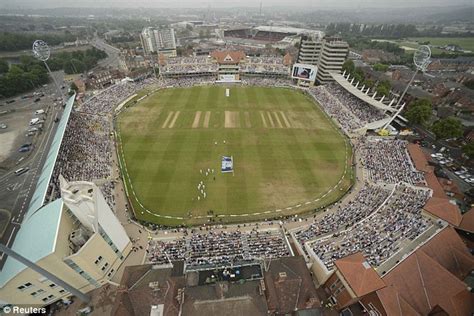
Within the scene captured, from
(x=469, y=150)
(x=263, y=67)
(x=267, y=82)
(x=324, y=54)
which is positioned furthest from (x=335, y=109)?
(x=263, y=67)

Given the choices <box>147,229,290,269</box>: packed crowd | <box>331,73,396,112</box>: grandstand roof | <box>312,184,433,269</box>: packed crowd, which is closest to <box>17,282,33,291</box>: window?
<box>147,229,290,269</box>: packed crowd

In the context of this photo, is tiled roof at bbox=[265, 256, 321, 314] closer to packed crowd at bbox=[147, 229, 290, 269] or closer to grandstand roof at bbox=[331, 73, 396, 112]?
packed crowd at bbox=[147, 229, 290, 269]

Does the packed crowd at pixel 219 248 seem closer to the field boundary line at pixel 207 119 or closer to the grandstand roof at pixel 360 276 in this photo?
the grandstand roof at pixel 360 276

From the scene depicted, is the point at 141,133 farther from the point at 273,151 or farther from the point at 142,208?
the point at 273,151

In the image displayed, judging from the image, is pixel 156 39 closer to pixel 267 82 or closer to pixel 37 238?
pixel 267 82

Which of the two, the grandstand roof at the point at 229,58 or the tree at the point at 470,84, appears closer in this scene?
the tree at the point at 470,84

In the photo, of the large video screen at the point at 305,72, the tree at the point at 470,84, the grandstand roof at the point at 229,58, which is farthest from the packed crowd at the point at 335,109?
the tree at the point at 470,84
